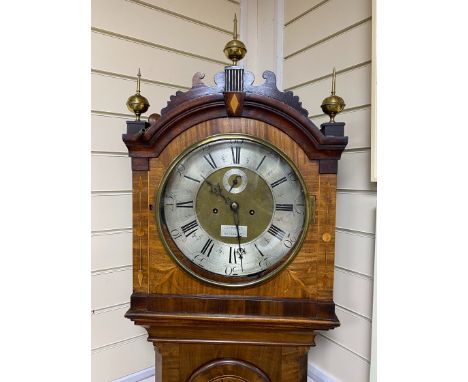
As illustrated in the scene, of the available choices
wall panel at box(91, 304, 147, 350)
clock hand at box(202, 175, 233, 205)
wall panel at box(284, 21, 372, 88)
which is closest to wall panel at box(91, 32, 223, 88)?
wall panel at box(284, 21, 372, 88)

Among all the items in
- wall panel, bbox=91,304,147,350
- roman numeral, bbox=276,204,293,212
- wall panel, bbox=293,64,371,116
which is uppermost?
wall panel, bbox=293,64,371,116

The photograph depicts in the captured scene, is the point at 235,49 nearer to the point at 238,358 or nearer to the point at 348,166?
the point at 348,166

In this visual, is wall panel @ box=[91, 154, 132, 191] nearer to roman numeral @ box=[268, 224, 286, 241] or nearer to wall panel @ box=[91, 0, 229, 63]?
wall panel @ box=[91, 0, 229, 63]

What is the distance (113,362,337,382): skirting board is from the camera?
1070mm

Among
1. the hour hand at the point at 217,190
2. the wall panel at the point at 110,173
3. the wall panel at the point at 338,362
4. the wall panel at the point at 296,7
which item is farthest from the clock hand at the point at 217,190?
the wall panel at the point at 296,7

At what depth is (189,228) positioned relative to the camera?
0.77 m

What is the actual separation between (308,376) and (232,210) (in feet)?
2.56

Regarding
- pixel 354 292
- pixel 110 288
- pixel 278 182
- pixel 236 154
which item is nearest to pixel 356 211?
pixel 354 292

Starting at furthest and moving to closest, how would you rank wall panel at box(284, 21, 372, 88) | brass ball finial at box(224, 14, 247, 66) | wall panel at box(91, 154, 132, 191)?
wall panel at box(91, 154, 132, 191)
wall panel at box(284, 21, 372, 88)
brass ball finial at box(224, 14, 247, 66)

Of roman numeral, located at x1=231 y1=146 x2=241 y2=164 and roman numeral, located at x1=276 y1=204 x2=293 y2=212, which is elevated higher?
roman numeral, located at x1=231 y1=146 x2=241 y2=164

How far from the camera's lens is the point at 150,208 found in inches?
30.5

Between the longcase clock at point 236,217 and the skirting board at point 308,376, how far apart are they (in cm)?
37
